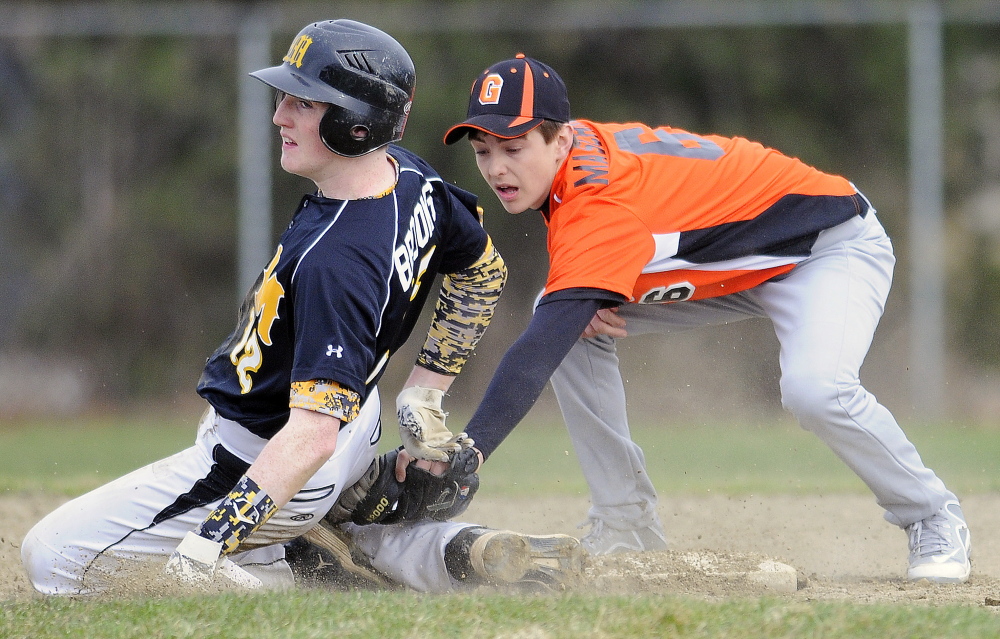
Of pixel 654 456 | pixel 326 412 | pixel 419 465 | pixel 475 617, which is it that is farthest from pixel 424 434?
pixel 654 456

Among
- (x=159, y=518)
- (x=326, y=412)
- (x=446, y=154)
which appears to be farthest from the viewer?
(x=446, y=154)

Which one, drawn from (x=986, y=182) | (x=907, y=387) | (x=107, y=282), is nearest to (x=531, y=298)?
(x=907, y=387)

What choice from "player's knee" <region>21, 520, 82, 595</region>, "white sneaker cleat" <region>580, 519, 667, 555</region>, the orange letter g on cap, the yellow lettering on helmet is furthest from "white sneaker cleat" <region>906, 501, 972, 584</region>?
"player's knee" <region>21, 520, 82, 595</region>

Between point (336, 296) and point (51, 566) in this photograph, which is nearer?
point (336, 296)

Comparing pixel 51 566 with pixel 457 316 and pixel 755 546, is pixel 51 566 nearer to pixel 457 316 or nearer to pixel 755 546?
pixel 457 316

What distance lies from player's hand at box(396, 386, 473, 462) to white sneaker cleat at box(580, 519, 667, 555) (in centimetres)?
114

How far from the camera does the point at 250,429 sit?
3432 millimetres

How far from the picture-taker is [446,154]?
1202 cm

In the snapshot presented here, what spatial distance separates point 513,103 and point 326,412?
4.37 ft

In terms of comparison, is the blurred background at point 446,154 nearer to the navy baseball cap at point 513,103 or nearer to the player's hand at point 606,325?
the player's hand at point 606,325

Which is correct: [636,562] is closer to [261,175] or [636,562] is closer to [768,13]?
[261,175]

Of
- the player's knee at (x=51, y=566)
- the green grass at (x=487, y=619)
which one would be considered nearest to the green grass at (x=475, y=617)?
the green grass at (x=487, y=619)

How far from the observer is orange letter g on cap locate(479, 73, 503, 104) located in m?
3.80

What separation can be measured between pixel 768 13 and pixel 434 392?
9.01m
